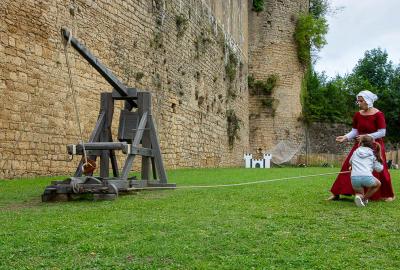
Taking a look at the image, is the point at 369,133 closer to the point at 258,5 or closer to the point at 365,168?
the point at 365,168

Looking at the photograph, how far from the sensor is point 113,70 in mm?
13602

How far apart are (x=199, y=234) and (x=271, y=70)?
1047 inches

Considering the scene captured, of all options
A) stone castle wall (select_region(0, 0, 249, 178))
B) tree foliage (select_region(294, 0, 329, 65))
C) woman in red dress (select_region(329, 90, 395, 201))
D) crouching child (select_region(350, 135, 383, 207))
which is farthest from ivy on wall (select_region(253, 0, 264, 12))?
crouching child (select_region(350, 135, 383, 207))

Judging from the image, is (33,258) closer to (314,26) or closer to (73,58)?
(73,58)

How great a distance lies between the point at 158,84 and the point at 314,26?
58.2 feet

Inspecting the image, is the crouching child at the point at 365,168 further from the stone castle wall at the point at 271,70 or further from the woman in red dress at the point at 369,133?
the stone castle wall at the point at 271,70

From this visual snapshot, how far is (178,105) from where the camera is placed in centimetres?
1800

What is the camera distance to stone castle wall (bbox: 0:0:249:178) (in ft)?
33.5

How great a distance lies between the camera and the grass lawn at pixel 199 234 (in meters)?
3.53

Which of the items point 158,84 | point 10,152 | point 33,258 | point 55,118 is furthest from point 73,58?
point 33,258

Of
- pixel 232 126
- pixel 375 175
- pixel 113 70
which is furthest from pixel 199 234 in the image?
pixel 232 126

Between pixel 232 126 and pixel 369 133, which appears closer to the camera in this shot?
pixel 369 133

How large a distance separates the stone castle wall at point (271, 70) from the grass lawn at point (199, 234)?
23.6 m

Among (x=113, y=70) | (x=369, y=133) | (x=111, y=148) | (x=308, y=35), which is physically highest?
(x=308, y=35)
